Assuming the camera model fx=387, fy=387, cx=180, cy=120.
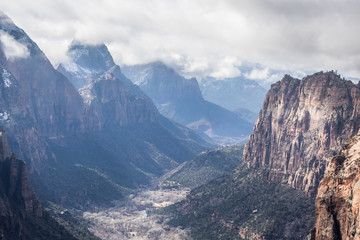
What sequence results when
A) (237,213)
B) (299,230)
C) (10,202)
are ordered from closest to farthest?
(10,202) → (299,230) → (237,213)

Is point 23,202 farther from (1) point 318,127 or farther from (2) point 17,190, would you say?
(1) point 318,127

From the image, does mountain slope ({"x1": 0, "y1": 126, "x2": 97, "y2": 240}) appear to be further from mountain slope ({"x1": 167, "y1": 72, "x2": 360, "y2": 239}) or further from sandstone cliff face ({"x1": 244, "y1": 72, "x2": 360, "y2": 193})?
sandstone cliff face ({"x1": 244, "y1": 72, "x2": 360, "y2": 193})

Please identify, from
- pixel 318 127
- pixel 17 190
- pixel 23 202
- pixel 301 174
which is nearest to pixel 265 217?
pixel 301 174

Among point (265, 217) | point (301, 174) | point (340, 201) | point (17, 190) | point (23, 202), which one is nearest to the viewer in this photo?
point (340, 201)

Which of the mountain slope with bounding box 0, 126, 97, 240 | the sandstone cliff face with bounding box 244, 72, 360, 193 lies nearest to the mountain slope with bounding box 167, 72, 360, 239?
the sandstone cliff face with bounding box 244, 72, 360, 193

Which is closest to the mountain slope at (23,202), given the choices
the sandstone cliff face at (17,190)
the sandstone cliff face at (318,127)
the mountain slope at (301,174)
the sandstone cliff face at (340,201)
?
the sandstone cliff face at (17,190)

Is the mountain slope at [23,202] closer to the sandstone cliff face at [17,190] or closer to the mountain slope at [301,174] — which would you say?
the sandstone cliff face at [17,190]

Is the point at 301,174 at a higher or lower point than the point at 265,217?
higher

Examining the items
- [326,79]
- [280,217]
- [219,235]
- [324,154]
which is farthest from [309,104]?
[219,235]

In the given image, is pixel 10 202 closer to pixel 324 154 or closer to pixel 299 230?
pixel 299 230
